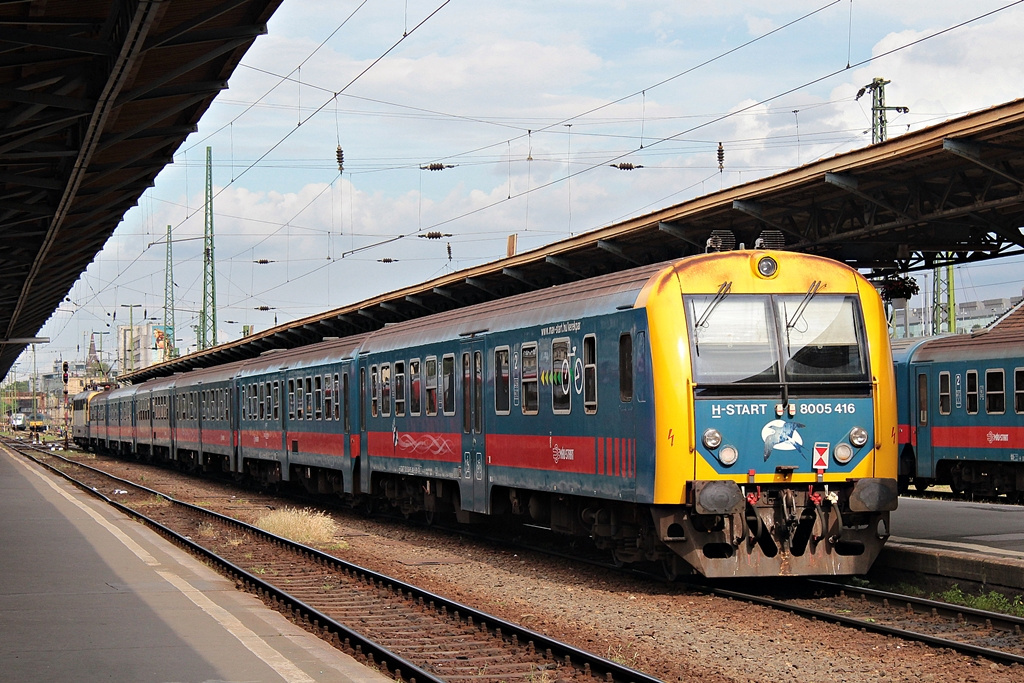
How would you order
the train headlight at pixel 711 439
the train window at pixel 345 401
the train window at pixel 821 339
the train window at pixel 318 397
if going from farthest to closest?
the train window at pixel 318 397 → the train window at pixel 345 401 → the train window at pixel 821 339 → the train headlight at pixel 711 439

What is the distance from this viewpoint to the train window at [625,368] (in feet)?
41.3

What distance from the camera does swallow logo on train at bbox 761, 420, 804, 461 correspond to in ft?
39.7

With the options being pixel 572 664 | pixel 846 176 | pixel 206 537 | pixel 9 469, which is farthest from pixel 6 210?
pixel 9 469

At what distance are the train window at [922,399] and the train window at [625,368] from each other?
15113mm

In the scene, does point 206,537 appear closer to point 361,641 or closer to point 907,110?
point 361,641

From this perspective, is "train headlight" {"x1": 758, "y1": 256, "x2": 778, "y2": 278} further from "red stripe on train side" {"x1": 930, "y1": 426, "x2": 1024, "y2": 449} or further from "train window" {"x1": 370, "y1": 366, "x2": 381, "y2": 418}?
"red stripe on train side" {"x1": 930, "y1": 426, "x2": 1024, "y2": 449}

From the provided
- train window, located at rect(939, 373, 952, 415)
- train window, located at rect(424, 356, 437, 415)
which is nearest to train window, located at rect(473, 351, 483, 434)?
train window, located at rect(424, 356, 437, 415)

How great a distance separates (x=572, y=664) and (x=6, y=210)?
13.9 m

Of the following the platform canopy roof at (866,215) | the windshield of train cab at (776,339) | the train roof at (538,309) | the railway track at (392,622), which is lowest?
the railway track at (392,622)

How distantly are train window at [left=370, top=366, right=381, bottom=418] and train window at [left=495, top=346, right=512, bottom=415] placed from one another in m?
5.43

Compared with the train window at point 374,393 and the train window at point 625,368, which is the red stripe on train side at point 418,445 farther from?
the train window at point 625,368

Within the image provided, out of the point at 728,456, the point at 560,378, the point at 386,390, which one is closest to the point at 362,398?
the point at 386,390


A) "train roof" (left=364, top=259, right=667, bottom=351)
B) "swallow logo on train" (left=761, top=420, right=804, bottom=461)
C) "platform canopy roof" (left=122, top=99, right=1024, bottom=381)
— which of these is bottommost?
Result: "swallow logo on train" (left=761, top=420, right=804, bottom=461)

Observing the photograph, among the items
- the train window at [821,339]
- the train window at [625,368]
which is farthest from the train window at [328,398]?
the train window at [821,339]
